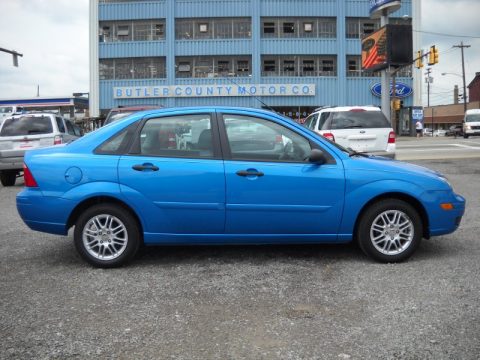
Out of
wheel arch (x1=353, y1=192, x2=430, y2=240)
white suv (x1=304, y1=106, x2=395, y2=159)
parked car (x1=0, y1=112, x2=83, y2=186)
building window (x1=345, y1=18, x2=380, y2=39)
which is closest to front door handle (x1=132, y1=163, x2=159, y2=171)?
wheel arch (x1=353, y1=192, x2=430, y2=240)

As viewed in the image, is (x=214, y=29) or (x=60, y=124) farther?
(x=214, y=29)

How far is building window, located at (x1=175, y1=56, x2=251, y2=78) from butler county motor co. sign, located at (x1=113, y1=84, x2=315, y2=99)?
Answer: 135cm

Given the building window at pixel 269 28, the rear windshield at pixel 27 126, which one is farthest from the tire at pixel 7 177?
→ the building window at pixel 269 28

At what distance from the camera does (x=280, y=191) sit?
4.91 m

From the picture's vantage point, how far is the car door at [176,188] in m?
4.89

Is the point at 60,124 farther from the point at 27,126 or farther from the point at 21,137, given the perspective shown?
the point at 21,137

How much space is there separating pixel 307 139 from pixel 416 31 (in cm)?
4147

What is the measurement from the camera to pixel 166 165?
492cm

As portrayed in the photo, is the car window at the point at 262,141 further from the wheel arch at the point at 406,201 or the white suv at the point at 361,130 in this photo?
the white suv at the point at 361,130

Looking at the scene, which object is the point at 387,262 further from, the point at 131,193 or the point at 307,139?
the point at 131,193

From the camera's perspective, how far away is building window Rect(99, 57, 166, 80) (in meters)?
42.0

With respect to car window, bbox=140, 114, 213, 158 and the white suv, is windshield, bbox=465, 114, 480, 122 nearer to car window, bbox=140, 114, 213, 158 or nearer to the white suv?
the white suv

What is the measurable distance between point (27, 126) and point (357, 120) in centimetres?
810

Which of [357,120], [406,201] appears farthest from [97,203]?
[357,120]
